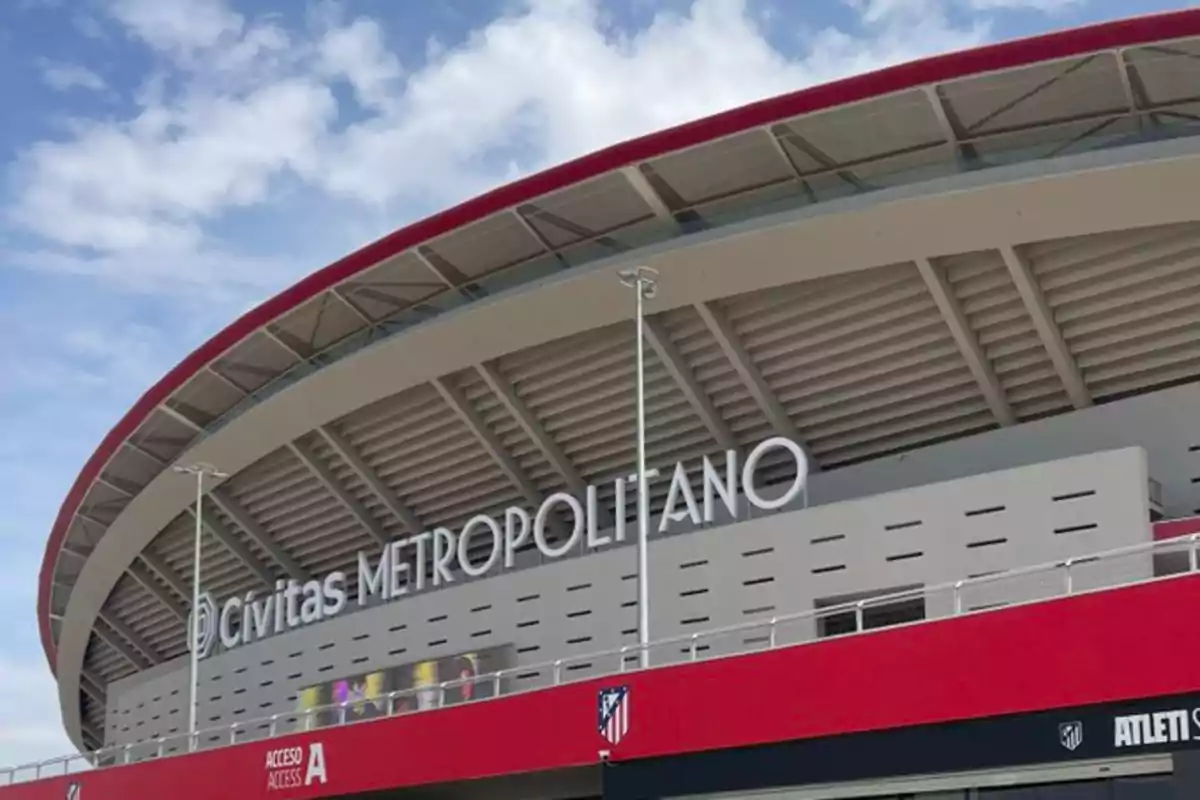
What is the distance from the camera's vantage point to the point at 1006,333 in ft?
80.0

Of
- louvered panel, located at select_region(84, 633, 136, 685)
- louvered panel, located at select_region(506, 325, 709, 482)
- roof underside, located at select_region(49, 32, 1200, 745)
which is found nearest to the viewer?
roof underside, located at select_region(49, 32, 1200, 745)

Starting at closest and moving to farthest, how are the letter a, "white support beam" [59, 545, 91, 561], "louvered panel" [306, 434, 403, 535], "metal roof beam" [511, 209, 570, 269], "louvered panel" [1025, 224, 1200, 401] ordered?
1. "louvered panel" [1025, 224, 1200, 401]
2. the letter a
3. "metal roof beam" [511, 209, 570, 269]
4. "louvered panel" [306, 434, 403, 535]
5. "white support beam" [59, 545, 91, 561]

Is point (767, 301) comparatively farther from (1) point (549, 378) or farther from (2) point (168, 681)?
(2) point (168, 681)

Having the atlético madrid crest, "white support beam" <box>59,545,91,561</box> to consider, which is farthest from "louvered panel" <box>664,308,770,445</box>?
"white support beam" <box>59,545,91,561</box>

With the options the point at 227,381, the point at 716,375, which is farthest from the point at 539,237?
the point at 227,381

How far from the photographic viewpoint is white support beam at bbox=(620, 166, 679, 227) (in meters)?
25.3

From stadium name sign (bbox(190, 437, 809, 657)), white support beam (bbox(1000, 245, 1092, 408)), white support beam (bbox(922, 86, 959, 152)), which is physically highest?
white support beam (bbox(922, 86, 959, 152))

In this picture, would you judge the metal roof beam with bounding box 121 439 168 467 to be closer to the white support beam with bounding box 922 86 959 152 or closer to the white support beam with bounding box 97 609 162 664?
the white support beam with bounding box 97 609 162 664

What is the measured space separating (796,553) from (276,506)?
49.4 feet

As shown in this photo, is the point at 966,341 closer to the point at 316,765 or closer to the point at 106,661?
the point at 316,765

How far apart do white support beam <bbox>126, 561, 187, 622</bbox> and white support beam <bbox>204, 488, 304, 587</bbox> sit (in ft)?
16.5

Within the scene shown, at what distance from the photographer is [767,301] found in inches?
1009

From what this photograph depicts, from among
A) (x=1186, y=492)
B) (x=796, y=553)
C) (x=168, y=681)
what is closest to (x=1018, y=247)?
(x=1186, y=492)

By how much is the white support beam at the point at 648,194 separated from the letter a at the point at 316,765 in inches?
403
